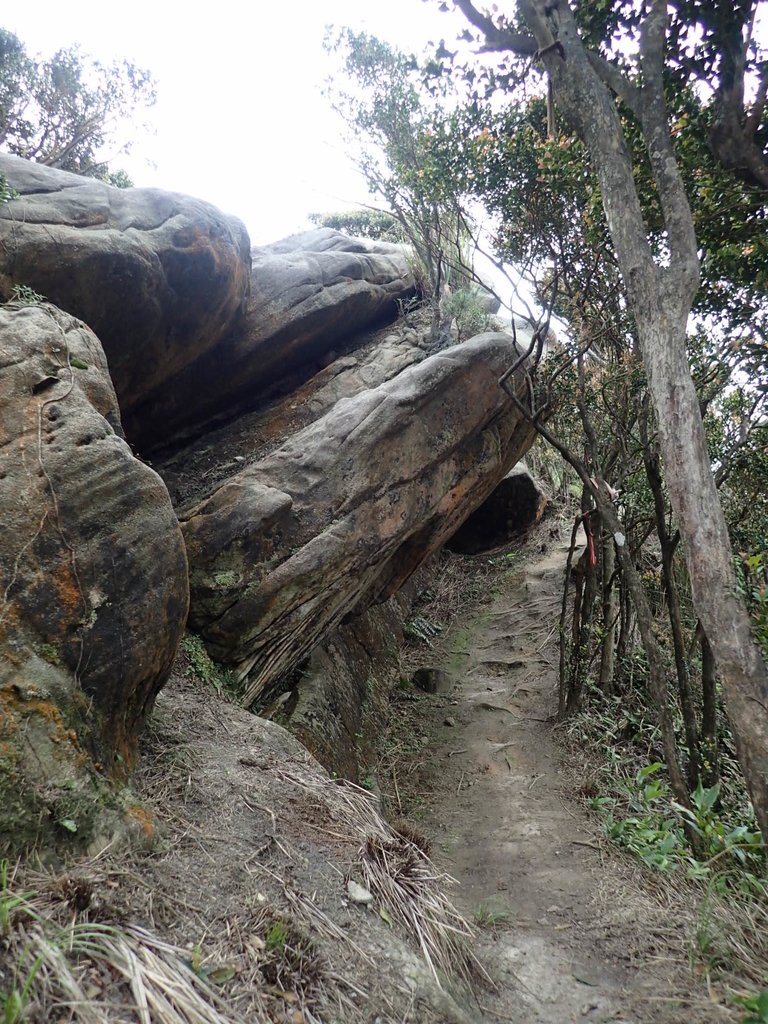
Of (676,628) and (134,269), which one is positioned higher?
(134,269)

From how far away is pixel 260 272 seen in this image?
32.6 ft

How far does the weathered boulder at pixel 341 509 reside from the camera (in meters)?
6.66

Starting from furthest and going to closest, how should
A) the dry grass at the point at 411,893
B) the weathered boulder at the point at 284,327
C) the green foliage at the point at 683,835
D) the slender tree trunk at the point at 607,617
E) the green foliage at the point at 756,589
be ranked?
the slender tree trunk at the point at 607,617 < the weathered boulder at the point at 284,327 < the green foliage at the point at 756,589 < the green foliage at the point at 683,835 < the dry grass at the point at 411,893

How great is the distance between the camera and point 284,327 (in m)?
9.73

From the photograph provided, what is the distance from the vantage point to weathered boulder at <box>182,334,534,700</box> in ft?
21.8

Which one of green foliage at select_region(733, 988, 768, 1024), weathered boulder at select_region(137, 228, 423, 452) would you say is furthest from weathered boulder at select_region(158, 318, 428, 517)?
green foliage at select_region(733, 988, 768, 1024)

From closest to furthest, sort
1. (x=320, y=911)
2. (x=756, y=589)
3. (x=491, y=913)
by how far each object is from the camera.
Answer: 1. (x=320, y=911)
2. (x=491, y=913)
3. (x=756, y=589)

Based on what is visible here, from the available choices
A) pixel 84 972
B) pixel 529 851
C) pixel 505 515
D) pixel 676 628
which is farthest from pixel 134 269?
pixel 505 515

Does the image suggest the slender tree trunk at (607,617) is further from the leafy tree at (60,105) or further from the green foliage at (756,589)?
the leafy tree at (60,105)

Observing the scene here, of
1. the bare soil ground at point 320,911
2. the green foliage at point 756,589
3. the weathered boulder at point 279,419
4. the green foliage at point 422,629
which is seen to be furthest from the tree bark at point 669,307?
the green foliage at point 422,629

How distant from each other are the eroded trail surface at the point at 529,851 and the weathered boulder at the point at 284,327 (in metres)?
5.47

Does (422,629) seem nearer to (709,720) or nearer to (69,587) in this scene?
(709,720)

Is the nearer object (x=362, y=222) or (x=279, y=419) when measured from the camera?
(x=279, y=419)

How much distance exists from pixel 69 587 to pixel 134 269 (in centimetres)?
465
